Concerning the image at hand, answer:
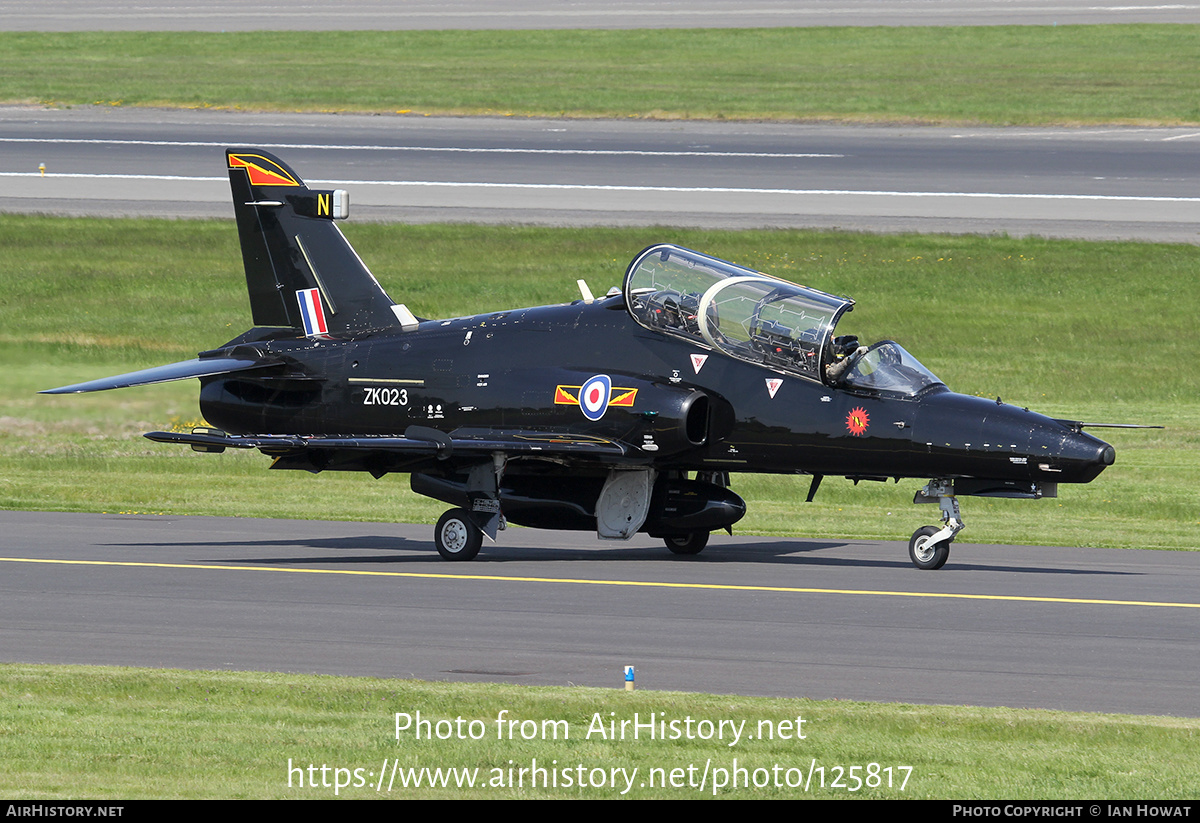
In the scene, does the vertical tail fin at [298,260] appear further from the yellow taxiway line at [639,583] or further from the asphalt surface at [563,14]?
the asphalt surface at [563,14]

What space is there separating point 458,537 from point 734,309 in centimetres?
420

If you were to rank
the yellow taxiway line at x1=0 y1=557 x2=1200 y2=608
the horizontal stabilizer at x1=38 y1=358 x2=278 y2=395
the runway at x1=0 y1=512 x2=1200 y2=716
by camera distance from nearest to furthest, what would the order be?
the runway at x1=0 y1=512 x2=1200 y2=716
the yellow taxiway line at x1=0 y1=557 x2=1200 y2=608
the horizontal stabilizer at x1=38 y1=358 x2=278 y2=395

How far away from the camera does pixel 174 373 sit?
64.3ft

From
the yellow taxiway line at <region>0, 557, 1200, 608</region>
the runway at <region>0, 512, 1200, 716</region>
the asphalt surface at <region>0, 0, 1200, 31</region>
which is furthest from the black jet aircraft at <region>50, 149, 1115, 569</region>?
the asphalt surface at <region>0, 0, 1200, 31</region>

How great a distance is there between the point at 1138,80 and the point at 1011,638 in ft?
134

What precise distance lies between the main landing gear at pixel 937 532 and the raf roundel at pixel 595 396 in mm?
3630

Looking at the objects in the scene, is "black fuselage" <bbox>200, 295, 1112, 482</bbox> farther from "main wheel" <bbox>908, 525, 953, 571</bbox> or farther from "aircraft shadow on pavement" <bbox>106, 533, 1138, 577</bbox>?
"aircraft shadow on pavement" <bbox>106, 533, 1138, 577</bbox>

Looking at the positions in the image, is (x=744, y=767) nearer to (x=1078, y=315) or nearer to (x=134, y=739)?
(x=134, y=739)

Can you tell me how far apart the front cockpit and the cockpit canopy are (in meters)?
0.01

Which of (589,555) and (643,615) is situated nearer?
(643,615)

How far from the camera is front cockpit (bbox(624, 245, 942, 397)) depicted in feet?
55.8

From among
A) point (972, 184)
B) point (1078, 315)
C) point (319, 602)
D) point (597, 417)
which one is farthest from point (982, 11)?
point (319, 602)

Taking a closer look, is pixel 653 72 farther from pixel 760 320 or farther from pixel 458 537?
pixel 760 320

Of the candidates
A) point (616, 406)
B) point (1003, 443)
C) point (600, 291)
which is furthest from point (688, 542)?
point (600, 291)
